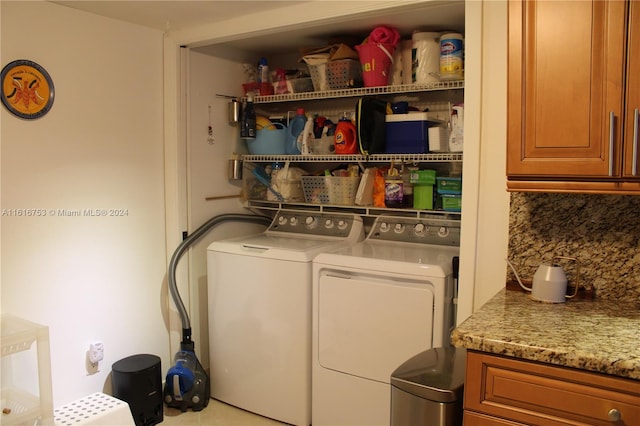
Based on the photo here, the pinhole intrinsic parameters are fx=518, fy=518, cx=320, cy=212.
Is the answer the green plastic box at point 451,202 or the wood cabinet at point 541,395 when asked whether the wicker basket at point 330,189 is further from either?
the wood cabinet at point 541,395

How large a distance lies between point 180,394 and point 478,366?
2.00 m

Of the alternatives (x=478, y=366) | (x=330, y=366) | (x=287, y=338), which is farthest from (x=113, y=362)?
(x=478, y=366)

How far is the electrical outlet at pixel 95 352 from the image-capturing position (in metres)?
2.81

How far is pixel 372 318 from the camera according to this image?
2549 mm

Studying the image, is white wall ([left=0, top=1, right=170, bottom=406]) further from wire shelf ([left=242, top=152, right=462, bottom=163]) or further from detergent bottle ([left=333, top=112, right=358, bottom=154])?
detergent bottle ([left=333, top=112, right=358, bottom=154])

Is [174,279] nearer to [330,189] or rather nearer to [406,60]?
[330,189]

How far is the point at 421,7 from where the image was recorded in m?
2.34

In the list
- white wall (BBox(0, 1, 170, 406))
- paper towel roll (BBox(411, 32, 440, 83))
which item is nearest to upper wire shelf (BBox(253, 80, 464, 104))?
paper towel roll (BBox(411, 32, 440, 83))

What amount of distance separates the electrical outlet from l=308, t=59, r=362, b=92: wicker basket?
1.97 metres

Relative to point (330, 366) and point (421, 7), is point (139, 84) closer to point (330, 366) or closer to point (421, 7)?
point (421, 7)

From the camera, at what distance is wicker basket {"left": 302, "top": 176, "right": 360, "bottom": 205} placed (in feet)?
10.4

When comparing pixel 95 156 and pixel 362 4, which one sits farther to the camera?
pixel 95 156

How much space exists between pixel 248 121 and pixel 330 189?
727 mm

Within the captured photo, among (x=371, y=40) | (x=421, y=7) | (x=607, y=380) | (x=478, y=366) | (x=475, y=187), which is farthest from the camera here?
(x=371, y=40)
